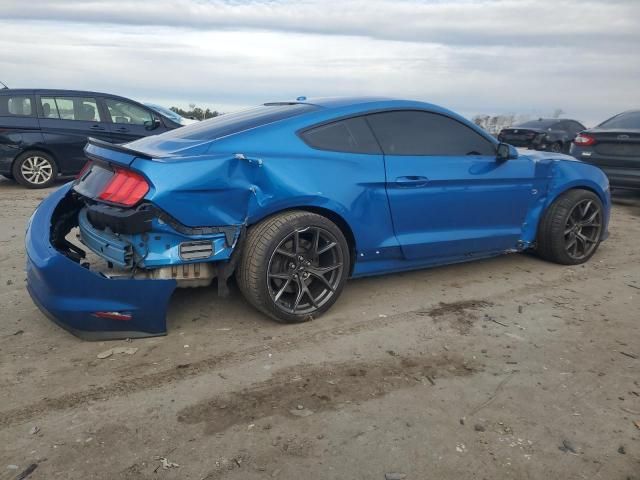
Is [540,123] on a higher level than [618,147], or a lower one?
higher

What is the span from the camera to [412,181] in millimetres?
4082

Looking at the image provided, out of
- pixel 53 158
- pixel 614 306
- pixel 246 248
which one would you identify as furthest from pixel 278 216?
pixel 53 158

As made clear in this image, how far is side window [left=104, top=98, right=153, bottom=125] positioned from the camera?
31.7 ft

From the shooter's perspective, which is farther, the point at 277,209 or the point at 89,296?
the point at 277,209

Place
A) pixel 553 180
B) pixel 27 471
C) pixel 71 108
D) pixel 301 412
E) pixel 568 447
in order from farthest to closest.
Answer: pixel 71 108, pixel 553 180, pixel 301 412, pixel 568 447, pixel 27 471

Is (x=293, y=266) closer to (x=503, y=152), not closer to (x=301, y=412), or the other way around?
(x=301, y=412)

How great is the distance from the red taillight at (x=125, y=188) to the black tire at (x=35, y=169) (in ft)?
21.5

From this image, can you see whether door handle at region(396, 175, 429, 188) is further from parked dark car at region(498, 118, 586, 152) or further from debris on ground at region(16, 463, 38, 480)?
parked dark car at region(498, 118, 586, 152)

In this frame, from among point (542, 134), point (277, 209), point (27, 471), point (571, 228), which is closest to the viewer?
point (27, 471)

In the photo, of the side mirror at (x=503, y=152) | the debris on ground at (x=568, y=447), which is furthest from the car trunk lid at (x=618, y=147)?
the debris on ground at (x=568, y=447)

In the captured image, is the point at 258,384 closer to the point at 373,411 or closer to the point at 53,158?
the point at 373,411

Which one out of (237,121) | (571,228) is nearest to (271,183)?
(237,121)

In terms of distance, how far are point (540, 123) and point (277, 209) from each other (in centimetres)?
1486

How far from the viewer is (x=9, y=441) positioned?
246 cm
